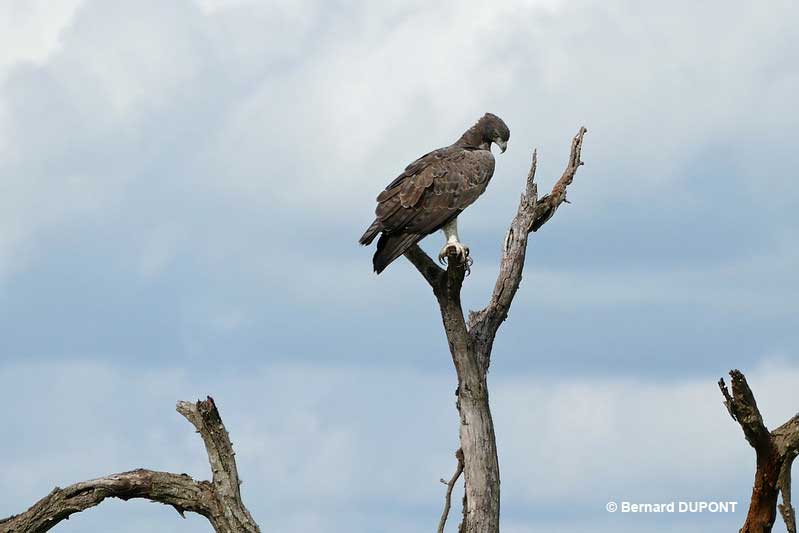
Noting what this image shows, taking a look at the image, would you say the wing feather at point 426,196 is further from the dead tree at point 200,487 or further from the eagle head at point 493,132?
the dead tree at point 200,487

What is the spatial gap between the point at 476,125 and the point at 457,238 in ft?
9.52

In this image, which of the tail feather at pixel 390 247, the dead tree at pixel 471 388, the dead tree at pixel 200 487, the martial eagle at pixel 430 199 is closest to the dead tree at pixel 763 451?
the dead tree at pixel 471 388

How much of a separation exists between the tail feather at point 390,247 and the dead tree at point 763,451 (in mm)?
3928

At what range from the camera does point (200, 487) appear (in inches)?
495

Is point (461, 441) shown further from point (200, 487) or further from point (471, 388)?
point (200, 487)

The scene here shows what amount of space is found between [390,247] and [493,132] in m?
3.52

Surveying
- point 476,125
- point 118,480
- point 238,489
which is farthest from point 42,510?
point 476,125

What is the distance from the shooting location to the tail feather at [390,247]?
13805mm

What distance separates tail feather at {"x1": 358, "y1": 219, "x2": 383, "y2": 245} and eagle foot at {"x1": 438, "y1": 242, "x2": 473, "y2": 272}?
856mm

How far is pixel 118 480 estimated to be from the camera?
499 inches

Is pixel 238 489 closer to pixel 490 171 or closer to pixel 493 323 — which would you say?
pixel 493 323

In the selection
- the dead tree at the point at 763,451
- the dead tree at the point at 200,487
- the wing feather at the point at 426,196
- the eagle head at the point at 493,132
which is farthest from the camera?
the eagle head at the point at 493,132

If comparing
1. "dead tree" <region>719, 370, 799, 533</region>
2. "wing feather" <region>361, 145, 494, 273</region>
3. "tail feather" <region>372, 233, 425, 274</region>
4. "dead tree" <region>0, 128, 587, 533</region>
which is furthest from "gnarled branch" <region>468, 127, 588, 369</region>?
"dead tree" <region>719, 370, 799, 533</region>

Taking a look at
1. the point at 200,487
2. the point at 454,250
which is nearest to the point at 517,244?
the point at 454,250
